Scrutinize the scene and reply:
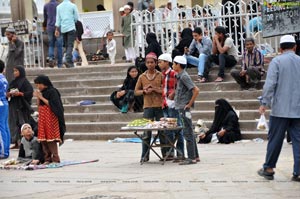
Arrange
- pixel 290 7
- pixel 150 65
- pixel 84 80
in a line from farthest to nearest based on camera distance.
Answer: pixel 84 80 < pixel 290 7 < pixel 150 65

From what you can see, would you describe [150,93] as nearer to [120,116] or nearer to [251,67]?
[251,67]

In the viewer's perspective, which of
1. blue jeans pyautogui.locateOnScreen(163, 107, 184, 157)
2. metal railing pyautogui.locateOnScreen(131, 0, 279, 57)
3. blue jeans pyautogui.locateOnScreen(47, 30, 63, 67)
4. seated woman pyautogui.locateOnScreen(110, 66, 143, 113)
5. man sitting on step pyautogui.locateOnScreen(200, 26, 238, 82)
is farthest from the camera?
blue jeans pyautogui.locateOnScreen(47, 30, 63, 67)

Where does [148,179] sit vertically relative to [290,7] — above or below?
below

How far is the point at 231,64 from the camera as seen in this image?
20156 mm

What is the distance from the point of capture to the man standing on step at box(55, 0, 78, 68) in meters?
23.8

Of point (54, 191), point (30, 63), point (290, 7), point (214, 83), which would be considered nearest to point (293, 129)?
point (54, 191)

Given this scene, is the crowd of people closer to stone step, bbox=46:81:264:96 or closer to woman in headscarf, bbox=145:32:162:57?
woman in headscarf, bbox=145:32:162:57

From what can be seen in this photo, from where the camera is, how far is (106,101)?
21.1 metres

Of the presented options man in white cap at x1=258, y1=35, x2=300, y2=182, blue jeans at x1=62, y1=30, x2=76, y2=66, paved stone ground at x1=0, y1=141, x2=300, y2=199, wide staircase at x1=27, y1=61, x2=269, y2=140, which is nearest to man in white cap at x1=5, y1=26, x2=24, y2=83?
wide staircase at x1=27, y1=61, x2=269, y2=140

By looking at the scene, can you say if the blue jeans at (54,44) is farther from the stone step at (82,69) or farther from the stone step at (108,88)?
the stone step at (108,88)

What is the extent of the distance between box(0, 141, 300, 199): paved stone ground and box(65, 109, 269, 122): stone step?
6.59ft

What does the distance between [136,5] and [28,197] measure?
55.4 ft

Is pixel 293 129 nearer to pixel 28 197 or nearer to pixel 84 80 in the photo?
pixel 28 197

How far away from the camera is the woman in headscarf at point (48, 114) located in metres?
14.6
